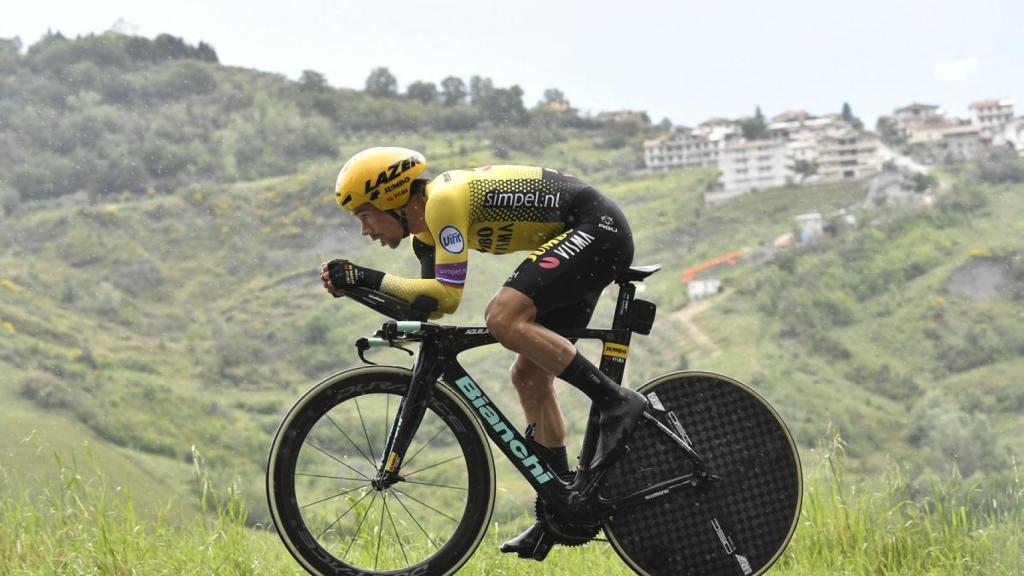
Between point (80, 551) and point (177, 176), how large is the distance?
105 m

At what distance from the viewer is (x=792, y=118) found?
350 ft

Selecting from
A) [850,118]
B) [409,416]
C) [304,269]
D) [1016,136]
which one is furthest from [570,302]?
[850,118]

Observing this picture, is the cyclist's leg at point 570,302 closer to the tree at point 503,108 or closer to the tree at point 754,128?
the tree at point 754,128

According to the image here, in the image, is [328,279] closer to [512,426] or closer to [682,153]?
[512,426]

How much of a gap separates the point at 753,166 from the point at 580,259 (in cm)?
10112

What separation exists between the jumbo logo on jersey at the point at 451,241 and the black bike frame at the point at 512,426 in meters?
0.30

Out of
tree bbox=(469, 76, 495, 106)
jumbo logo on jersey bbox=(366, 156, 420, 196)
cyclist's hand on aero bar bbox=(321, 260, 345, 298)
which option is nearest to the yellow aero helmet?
jumbo logo on jersey bbox=(366, 156, 420, 196)

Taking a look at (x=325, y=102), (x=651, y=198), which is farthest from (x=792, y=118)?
(x=325, y=102)

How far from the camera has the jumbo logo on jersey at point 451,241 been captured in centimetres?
392

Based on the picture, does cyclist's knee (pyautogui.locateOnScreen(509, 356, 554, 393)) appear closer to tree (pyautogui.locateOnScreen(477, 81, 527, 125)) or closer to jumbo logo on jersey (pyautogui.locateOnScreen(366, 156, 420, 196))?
jumbo logo on jersey (pyautogui.locateOnScreen(366, 156, 420, 196))

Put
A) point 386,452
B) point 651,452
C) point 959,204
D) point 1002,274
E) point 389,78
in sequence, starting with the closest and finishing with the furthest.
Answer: point 386,452, point 651,452, point 1002,274, point 959,204, point 389,78

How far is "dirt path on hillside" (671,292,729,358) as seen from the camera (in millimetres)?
79875

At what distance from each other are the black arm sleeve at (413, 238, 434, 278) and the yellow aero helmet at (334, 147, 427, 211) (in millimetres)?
311

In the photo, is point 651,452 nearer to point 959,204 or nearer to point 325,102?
point 959,204
